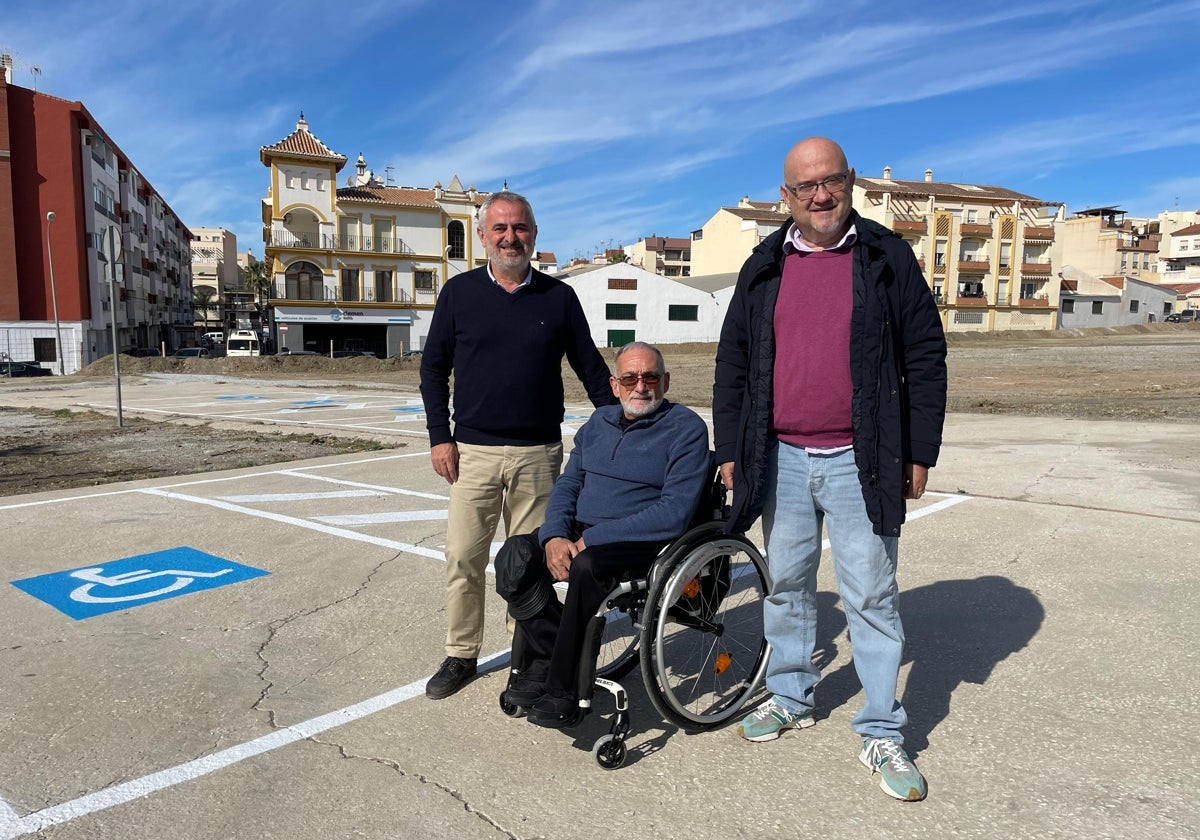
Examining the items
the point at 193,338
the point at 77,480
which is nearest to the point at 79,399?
the point at 77,480

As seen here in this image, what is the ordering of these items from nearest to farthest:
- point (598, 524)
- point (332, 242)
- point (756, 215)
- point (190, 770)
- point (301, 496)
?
point (190, 770)
point (598, 524)
point (301, 496)
point (332, 242)
point (756, 215)

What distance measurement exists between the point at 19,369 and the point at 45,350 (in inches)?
184

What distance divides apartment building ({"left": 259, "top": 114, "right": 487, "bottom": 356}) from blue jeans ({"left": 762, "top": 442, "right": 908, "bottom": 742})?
4710 centimetres

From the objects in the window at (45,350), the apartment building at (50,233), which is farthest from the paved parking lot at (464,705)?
the window at (45,350)

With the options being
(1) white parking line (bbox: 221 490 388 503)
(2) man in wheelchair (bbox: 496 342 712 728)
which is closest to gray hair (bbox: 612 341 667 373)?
(2) man in wheelchair (bbox: 496 342 712 728)

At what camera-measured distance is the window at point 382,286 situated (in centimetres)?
5112

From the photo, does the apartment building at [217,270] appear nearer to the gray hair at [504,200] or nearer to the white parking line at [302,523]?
the white parking line at [302,523]

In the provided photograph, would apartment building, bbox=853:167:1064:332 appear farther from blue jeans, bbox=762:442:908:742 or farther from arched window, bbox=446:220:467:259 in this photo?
blue jeans, bbox=762:442:908:742

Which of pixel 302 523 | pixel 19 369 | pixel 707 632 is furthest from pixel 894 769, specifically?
pixel 19 369

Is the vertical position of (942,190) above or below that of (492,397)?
above

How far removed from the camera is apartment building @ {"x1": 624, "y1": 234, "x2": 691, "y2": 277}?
10594cm

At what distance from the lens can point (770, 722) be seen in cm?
307

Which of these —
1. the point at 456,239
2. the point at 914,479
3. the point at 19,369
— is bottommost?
the point at 19,369

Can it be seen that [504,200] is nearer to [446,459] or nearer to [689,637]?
[446,459]
